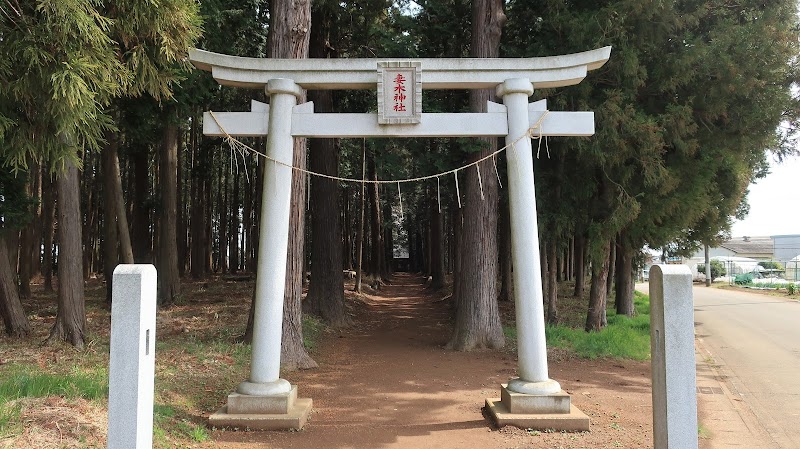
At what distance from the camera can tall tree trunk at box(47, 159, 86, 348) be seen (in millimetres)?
9383

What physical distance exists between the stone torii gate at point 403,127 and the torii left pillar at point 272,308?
12 millimetres

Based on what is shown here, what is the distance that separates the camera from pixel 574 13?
36.8 ft

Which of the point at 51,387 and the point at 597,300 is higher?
the point at 597,300

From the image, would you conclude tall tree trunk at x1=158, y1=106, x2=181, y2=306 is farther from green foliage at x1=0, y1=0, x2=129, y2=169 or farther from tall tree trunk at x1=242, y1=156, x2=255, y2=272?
green foliage at x1=0, y1=0, x2=129, y2=169

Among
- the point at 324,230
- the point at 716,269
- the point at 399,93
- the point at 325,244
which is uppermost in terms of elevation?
the point at 399,93

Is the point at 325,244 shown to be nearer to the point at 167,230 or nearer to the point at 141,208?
the point at 167,230

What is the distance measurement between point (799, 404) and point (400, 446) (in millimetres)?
6303

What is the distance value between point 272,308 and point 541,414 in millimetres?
3234

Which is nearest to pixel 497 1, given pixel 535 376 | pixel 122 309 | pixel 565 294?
pixel 535 376

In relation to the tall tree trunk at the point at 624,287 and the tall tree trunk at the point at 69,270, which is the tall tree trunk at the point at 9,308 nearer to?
the tall tree trunk at the point at 69,270

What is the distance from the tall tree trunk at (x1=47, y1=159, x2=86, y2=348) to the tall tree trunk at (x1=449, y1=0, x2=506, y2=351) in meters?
6.79

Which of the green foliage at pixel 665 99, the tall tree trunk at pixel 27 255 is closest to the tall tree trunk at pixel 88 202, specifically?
the tall tree trunk at pixel 27 255

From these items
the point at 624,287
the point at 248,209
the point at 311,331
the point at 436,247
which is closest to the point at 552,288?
the point at 624,287

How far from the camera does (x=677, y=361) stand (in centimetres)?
446
